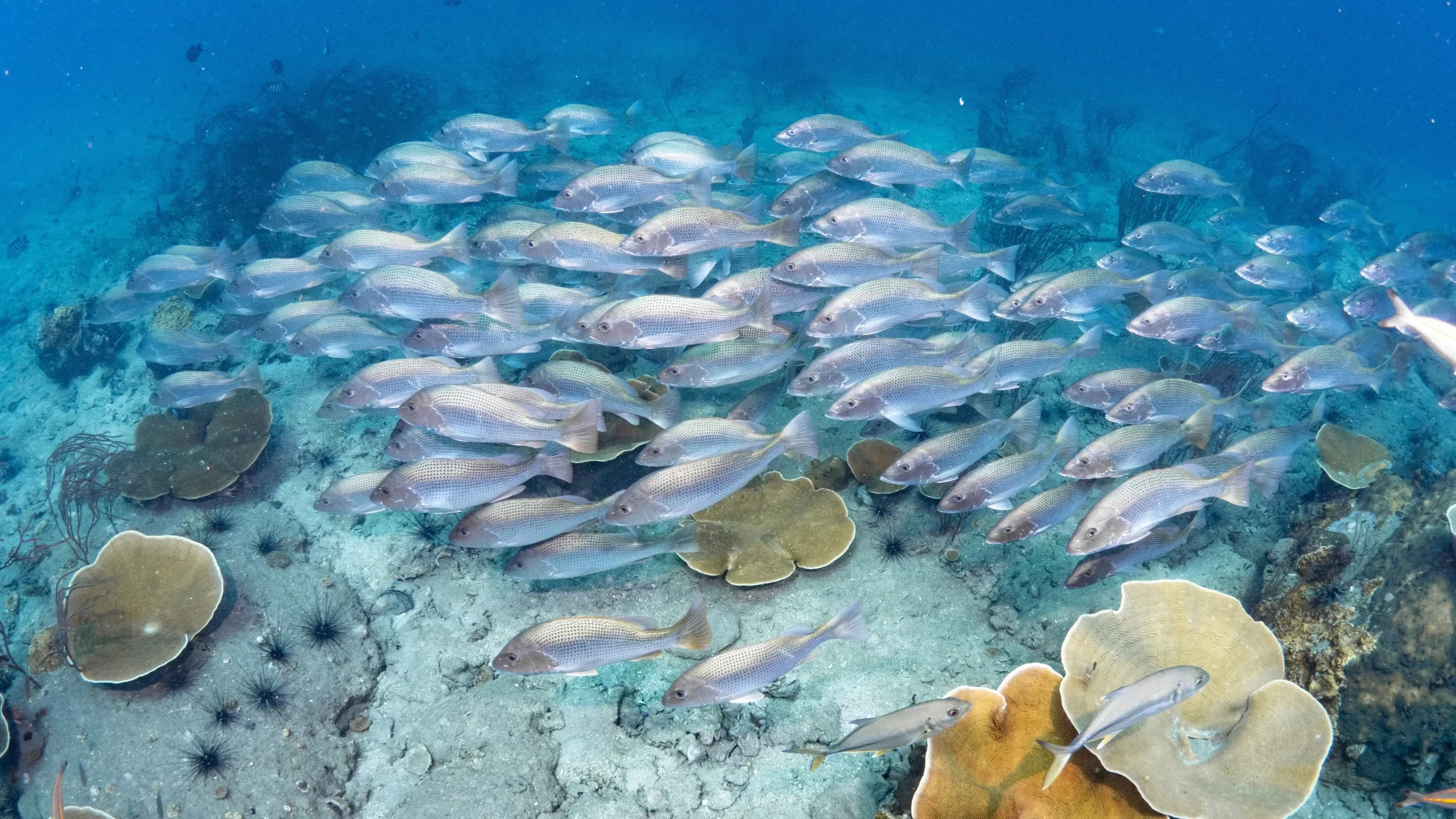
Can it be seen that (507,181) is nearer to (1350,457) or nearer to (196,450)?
(196,450)

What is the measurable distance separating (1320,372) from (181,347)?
11485 millimetres

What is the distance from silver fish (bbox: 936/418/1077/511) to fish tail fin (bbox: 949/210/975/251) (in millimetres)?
2305

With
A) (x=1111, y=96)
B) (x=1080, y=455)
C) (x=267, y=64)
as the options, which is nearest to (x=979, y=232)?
(x=1080, y=455)

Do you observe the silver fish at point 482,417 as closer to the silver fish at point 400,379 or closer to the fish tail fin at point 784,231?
the silver fish at point 400,379

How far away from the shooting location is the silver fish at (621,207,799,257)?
5.55 meters

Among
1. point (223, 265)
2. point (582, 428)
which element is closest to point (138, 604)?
point (582, 428)

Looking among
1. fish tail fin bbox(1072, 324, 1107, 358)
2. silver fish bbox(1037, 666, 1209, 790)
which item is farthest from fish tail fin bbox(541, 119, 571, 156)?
silver fish bbox(1037, 666, 1209, 790)

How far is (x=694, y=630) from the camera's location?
12.0 ft

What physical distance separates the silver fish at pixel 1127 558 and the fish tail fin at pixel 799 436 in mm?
2157

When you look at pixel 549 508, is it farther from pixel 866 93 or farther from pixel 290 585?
pixel 866 93

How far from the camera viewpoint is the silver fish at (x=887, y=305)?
5266mm

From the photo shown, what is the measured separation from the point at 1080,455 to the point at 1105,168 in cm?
1804

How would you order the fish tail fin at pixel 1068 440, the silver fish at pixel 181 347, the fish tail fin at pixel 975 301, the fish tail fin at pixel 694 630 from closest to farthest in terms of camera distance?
1. the fish tail fin at pixel 694 630
2. the fish tail fin at pixel 1068 440
3. the fish tail fin at pixel 975 301
4. the silver fish at pixel 181 347

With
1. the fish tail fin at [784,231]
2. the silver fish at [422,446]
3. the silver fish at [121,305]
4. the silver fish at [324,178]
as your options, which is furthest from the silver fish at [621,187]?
the silver fish at [121,305]
